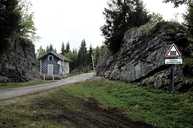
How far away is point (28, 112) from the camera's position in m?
8.69

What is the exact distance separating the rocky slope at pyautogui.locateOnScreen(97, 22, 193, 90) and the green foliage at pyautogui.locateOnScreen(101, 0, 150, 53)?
482 centimetres

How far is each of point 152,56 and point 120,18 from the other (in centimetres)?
1330

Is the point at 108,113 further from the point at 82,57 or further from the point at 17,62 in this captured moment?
the point at 82,57

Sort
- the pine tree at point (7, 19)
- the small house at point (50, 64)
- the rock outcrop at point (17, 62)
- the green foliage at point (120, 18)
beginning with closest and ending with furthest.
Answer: the pine tree at point (7, 19), the rock outcrop at point (17, 62), the green foliage at point (120, 18), the small house at point (50, 64)

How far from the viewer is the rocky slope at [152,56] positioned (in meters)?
16.7

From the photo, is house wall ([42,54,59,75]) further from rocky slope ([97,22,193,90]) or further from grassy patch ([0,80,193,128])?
grassy patch ([0,80,193,128])

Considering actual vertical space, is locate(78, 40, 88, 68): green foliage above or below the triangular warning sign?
above

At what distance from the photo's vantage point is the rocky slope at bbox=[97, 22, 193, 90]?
16722mm

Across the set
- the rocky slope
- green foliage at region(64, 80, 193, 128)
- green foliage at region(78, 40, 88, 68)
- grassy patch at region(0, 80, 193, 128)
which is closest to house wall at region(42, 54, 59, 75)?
green foliage at region(78, 40, 88, 68)

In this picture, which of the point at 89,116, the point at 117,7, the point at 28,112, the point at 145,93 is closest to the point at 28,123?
the point at 28,112

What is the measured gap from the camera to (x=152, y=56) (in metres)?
20.2

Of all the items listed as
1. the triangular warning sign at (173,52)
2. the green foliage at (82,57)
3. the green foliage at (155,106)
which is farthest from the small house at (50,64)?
the triangular warning sign at (173,52)

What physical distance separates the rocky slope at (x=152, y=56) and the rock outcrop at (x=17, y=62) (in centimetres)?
1016

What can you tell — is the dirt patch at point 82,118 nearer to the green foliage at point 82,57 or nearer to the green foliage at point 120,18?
the green foliage at point 120,18
